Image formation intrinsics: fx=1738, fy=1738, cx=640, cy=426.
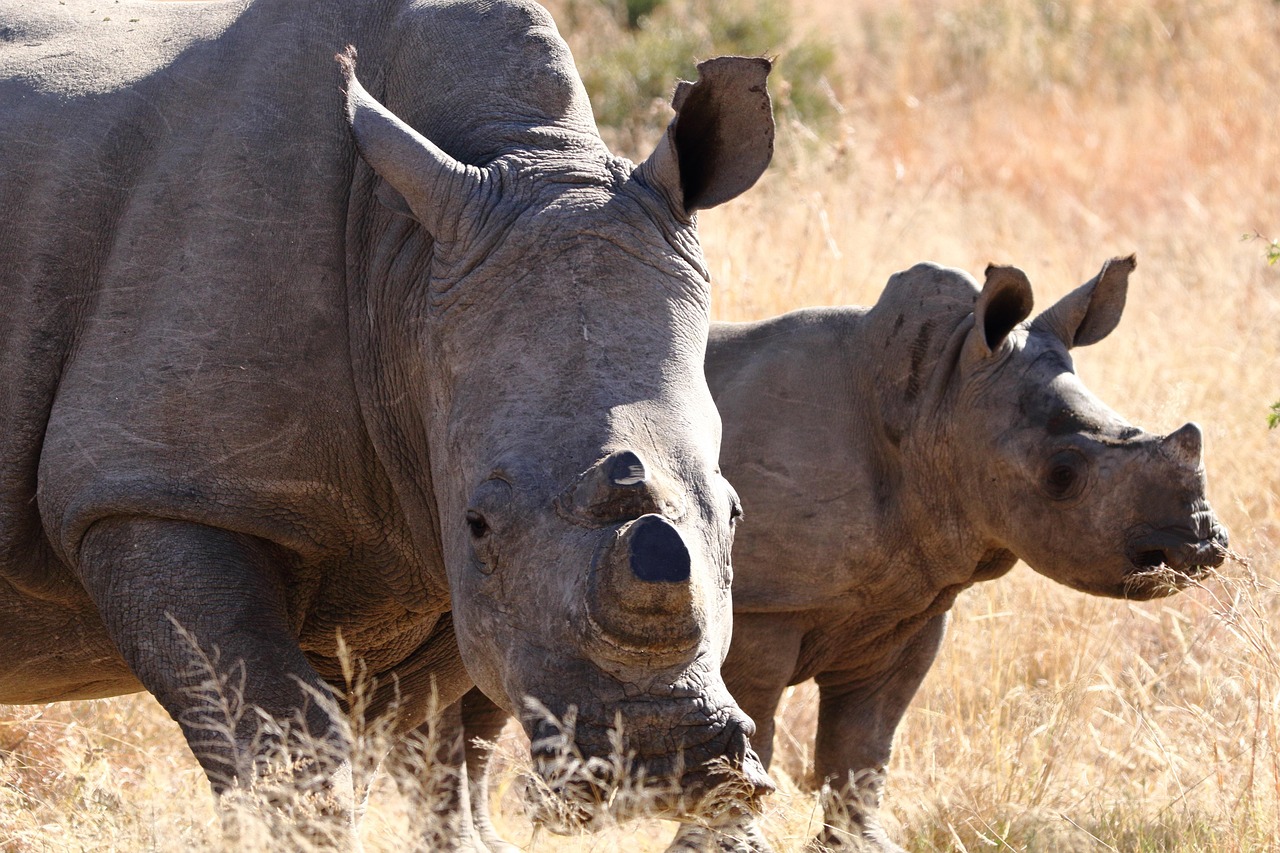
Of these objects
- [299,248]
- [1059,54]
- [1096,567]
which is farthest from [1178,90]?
[299,248]

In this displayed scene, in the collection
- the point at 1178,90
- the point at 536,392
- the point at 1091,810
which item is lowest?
the point at 1091,810

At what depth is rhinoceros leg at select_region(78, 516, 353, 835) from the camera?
345cm

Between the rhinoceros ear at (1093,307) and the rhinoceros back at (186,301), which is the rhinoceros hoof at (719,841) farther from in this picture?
the rhinoceros ear at (1093,307)

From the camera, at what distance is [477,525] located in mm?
3332

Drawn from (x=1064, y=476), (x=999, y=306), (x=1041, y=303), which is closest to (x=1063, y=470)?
(x=1064, y=476)

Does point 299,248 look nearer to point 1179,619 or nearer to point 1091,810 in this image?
point 1091,810

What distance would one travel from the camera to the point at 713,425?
3.49 meters

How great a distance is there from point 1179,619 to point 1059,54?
10.9m

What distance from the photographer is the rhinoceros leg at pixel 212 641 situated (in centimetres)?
345

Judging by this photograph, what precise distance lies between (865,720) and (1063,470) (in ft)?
3.32

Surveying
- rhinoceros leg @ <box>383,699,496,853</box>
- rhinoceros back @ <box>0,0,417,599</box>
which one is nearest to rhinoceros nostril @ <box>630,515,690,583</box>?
rhinoceros back @ <box>0,0,417,599</box>

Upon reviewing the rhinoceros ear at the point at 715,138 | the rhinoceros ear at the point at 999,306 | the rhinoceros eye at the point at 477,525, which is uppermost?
the rhinoceros ear at the point at 715,138

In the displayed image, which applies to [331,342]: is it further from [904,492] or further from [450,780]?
[904,492]

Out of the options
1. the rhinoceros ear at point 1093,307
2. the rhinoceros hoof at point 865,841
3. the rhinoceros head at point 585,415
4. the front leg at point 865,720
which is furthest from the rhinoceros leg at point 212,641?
the rhinoceros ear at point 1093,307
